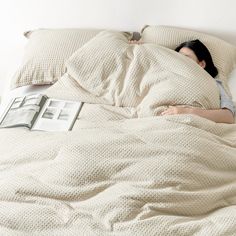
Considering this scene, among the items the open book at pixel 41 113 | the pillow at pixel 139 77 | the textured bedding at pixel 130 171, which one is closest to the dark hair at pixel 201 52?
the pillow at pixel 139 77

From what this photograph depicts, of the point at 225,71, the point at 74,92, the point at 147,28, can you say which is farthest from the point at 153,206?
the point at 147,28

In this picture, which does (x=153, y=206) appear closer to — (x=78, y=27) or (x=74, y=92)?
(x=74, y=92)

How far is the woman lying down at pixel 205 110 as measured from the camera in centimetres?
161

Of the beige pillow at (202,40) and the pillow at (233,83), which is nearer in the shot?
the pillow at (233,83)

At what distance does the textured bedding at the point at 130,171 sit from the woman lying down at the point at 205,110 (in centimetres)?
5

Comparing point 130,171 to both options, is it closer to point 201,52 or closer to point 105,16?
point 201,52

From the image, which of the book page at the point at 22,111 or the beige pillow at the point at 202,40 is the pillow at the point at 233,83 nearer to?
the beige pillow at the point at 202,40

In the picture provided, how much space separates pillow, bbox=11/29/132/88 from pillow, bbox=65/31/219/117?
13 centimetres

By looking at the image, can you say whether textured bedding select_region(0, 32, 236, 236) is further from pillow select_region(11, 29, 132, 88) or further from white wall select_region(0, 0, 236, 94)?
white wall select_region(0, 0, 236, 94)

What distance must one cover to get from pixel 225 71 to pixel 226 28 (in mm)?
337

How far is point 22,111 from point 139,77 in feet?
1.72

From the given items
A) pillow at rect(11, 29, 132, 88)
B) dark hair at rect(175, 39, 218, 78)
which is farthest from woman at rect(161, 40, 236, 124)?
pillow at rect(11, 29, 132, 88)

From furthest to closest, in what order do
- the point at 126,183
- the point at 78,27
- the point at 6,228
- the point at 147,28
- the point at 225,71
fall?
1. the point at 78,27
2. the point at 147,28
3. the point at 225,71
4. the point at 126,183
5. the point at 6,228

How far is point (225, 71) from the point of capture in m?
2.04
